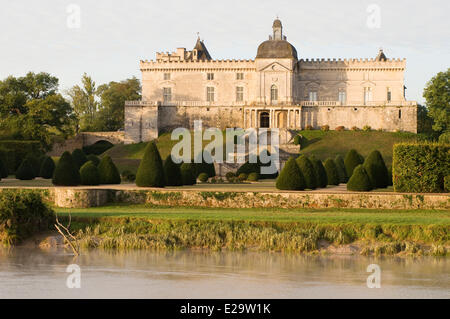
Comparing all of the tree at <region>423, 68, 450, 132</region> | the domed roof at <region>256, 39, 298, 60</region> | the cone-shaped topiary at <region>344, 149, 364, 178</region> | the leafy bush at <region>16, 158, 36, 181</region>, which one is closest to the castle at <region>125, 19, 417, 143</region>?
the domed roof at <region>256, 39, 298, 60</region>

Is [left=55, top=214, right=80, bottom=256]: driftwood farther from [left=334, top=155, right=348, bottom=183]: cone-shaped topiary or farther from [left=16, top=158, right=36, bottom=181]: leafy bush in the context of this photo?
[left=334, top=155, right=348, bottom=183]: cone-shaped topiary

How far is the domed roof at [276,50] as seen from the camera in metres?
62.1

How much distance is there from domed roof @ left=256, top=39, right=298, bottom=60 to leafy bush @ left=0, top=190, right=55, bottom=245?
43702 millimetres

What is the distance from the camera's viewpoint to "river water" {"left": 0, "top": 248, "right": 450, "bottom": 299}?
14.4 meters

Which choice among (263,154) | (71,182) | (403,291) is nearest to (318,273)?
(403,291)

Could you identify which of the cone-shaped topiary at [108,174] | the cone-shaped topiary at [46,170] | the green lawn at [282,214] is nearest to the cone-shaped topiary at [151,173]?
the green lawn at [282,214]

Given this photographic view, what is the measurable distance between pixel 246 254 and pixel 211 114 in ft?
147

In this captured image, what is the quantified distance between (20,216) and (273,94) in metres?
44.2

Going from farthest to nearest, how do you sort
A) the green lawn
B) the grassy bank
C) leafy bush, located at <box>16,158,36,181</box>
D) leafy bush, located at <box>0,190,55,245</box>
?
leafy bush, located at <box>16,158,36,181</box>
the green lawn
leafy bush, located at <box>0,190,55,245</box>
the grassy bank

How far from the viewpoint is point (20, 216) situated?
1997 cm

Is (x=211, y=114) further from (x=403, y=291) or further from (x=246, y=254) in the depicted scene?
(x=403, y=291)

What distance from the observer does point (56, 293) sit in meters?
14.3

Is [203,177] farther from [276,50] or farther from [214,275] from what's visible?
[276,50]

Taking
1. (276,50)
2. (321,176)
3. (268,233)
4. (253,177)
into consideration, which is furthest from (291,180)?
(276,50)
